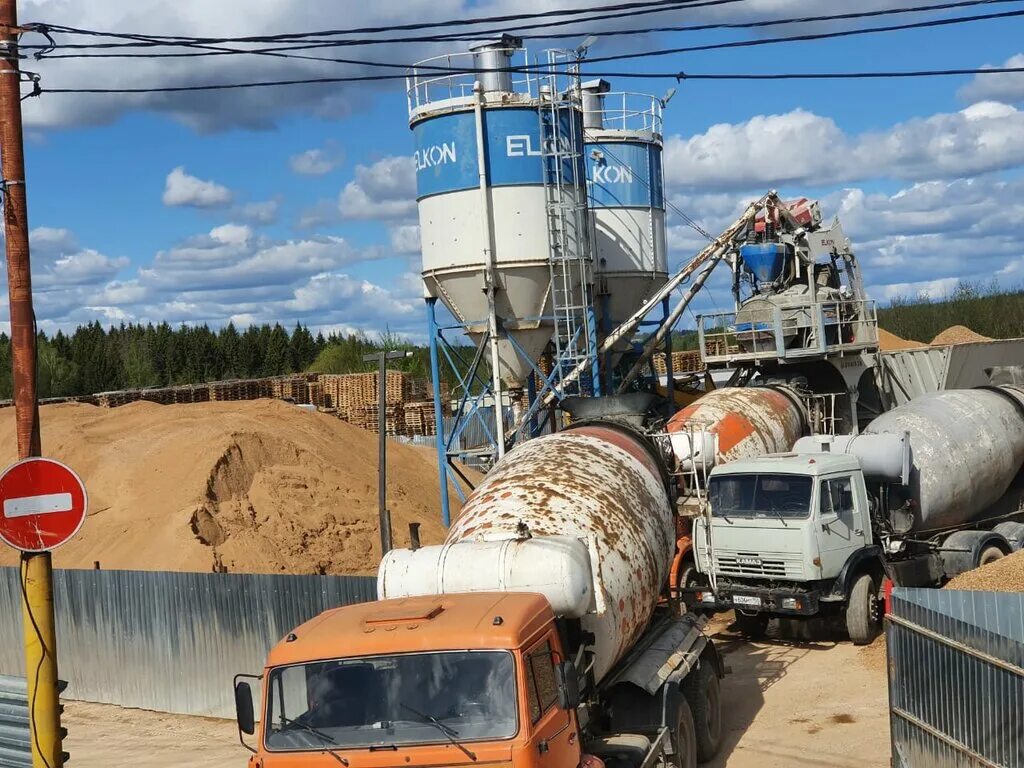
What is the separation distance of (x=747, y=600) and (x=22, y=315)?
10425mm

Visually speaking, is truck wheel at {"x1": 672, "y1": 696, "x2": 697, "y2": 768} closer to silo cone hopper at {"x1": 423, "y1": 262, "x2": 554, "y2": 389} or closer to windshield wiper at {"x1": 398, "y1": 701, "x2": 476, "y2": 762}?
windshield wiper at {"x1": 398, "y1": 701, "x2": 476, "y2": 762}

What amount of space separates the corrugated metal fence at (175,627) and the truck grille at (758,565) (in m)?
5.10

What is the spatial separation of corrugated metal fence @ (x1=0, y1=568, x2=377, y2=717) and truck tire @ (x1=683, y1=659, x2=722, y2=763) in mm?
4358

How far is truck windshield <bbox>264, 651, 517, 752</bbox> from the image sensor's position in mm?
7227

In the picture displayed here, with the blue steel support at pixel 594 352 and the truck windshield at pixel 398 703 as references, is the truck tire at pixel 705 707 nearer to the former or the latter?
the truck windshield at pixel 398 703

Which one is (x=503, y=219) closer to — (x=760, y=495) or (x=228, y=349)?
(x=760, y=495)

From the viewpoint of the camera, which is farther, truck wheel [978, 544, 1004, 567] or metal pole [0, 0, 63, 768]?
truck wheel [978, 544, 1004, 567]

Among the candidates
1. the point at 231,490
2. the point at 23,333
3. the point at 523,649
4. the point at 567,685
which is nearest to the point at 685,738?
the point at 567,685

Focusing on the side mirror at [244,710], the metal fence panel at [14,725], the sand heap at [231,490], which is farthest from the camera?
the sand heap at [231,490]

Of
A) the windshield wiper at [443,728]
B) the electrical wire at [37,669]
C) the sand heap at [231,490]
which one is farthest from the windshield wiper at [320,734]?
the sand heap at [231,490]

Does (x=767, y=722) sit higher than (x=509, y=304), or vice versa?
(x=509, y=304)

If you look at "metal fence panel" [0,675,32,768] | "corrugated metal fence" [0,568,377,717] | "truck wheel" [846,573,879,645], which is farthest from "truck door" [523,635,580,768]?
"truck wheel" [846,573,879,645]

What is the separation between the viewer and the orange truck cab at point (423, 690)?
718 centimetres

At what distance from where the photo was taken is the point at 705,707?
11688 mm
